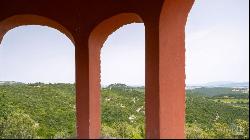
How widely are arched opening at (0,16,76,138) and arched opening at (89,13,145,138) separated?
1688mm

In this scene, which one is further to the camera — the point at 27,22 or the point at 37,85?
the point at 37,85

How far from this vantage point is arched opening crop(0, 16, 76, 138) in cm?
1510

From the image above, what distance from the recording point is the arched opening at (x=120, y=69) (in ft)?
20.1

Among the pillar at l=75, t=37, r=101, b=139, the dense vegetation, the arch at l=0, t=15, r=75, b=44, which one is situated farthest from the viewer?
the dense vegetation

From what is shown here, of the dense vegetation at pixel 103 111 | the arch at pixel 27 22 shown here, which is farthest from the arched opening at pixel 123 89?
the arch at pixel 27 22

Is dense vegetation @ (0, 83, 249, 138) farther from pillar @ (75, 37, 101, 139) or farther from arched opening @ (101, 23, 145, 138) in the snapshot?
pillar @ (75, 37, 101, 139)

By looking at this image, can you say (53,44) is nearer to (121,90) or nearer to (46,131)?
(46,131)

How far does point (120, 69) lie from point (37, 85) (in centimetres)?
1166

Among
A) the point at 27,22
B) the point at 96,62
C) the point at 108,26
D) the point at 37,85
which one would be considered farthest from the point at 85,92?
the point at 37,85

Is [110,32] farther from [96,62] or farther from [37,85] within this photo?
[37,85]

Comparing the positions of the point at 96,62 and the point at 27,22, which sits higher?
the point at 27,22

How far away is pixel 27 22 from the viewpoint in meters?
6.69

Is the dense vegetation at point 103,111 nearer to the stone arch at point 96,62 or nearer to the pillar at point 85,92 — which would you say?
the stone arch at point 96,62

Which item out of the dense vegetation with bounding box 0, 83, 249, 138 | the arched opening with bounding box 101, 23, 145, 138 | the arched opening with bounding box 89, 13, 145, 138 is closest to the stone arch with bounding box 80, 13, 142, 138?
the arched opening with bounding box 89, 13, 145, 138
